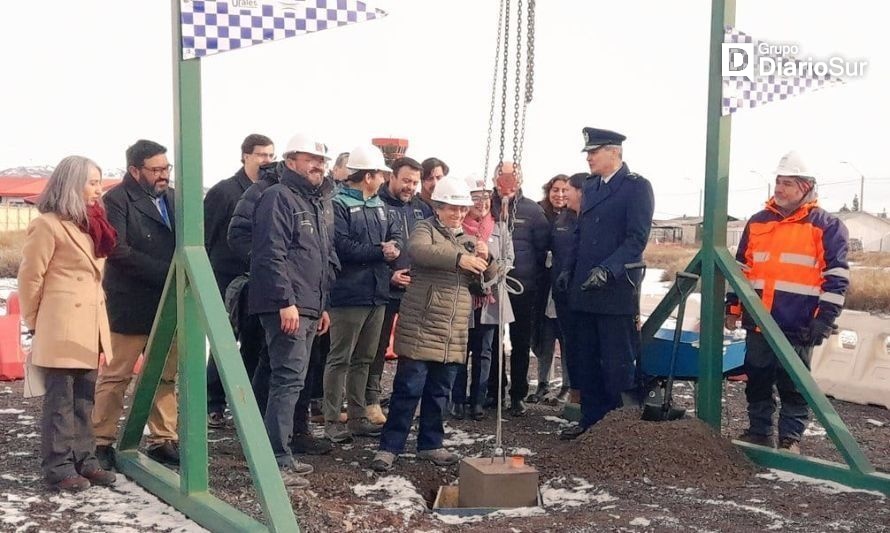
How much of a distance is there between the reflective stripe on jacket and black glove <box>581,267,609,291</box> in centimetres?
86

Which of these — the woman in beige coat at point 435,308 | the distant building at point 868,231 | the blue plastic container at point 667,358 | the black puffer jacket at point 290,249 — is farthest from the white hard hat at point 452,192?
the distant building at point 868,231

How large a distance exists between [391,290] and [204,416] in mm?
2339

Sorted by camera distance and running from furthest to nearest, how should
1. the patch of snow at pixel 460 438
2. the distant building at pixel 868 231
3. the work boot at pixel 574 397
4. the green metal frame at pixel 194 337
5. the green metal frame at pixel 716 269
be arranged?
1. the distant building at pixel 868 231
2. the work boot at pixel 574 397
3. the patch of snow at pixel 460 438
4. the green metal frame at pixel 716 269
5. the green metal frame at pixel 194 337

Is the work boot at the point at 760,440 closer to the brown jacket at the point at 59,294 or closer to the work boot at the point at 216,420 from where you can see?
the work boot at the point at 216,420

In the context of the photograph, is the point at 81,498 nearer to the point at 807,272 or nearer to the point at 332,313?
the point at 332,313

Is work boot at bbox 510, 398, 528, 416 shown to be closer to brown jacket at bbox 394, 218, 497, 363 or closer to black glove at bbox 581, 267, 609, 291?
black glove at bbox 581, 267, 609, 291

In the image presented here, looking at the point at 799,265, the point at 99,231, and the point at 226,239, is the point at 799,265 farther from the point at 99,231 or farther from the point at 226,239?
the point at 99,231

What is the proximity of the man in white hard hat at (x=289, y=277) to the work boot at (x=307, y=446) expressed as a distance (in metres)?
0.43

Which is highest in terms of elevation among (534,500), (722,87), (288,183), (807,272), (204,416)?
(722,87)

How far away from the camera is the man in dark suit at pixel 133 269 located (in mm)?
5293

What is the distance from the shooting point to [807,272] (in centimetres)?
578

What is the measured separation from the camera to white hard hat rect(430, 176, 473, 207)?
545cm

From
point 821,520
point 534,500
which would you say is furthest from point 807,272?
→ point 534,500

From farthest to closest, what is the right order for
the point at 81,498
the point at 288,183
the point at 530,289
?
the point at 530,289, the point at 288,183, the point at 81,498
